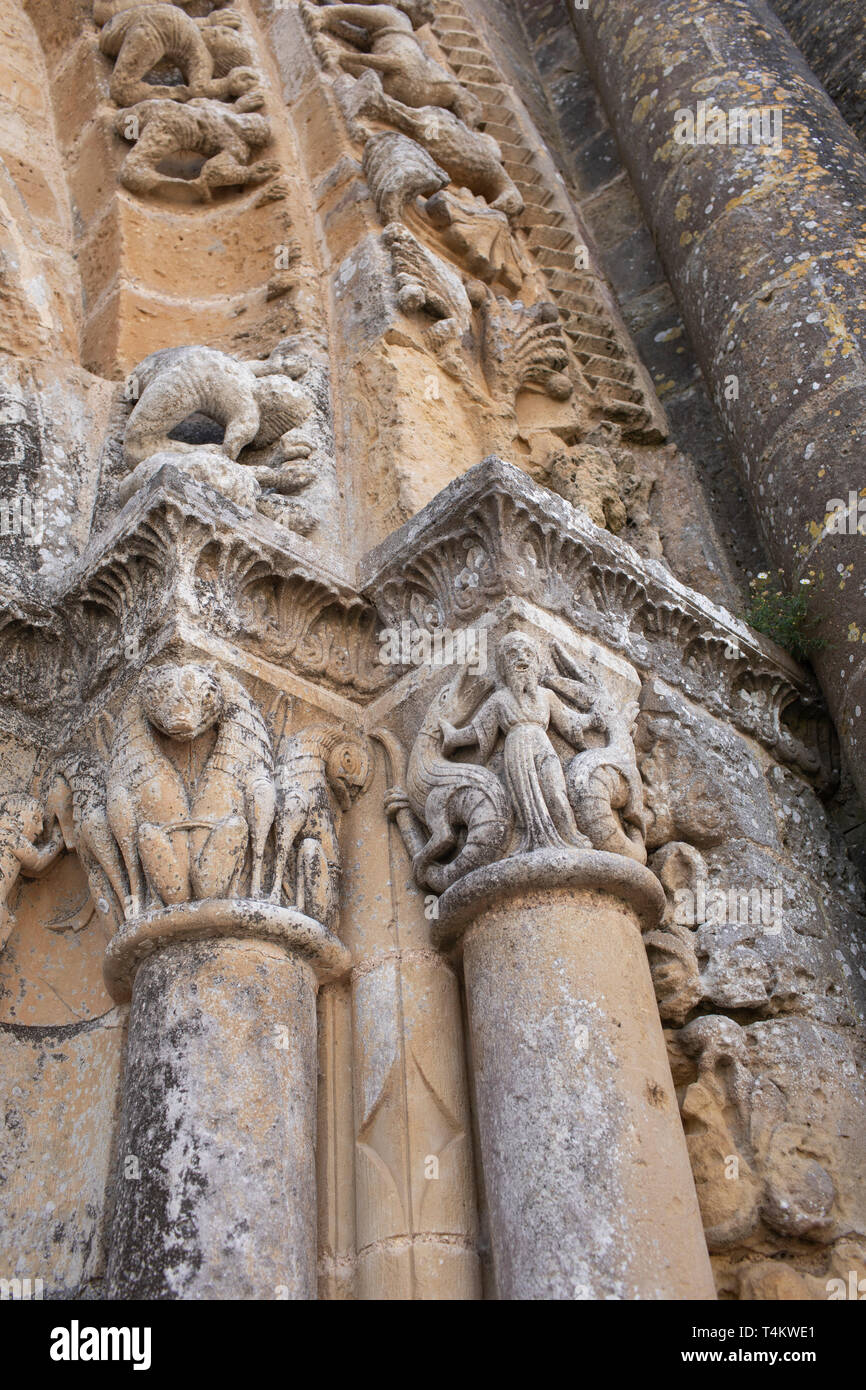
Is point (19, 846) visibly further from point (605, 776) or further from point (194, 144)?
point (194, 144)

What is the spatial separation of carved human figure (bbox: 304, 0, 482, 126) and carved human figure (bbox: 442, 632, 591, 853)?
3875 millimetres

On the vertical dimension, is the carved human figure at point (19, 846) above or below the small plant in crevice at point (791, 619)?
below

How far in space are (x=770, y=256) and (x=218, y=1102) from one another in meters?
3.87

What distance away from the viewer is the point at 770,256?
482 centimetres

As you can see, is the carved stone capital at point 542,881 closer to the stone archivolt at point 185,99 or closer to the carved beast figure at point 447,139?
the stone archivolt at point 185,99

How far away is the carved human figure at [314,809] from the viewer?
3.15 meters

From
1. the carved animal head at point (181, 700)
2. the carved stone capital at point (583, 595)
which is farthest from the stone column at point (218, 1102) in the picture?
Answer: the carved stone capital at point (583, 595)

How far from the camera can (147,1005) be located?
113 inches

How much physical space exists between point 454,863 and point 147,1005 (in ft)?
2.67

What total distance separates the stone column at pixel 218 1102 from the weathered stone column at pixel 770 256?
1.98 metres

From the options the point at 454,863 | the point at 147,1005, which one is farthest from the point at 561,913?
the point at 147,1005

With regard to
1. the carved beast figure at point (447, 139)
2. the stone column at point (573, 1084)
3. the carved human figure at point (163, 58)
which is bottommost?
the stone column at point (573, 1084)

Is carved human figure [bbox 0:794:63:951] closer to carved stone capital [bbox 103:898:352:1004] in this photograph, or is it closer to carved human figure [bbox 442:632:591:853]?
carved stone capital [bbox 103:898:352:1004]
